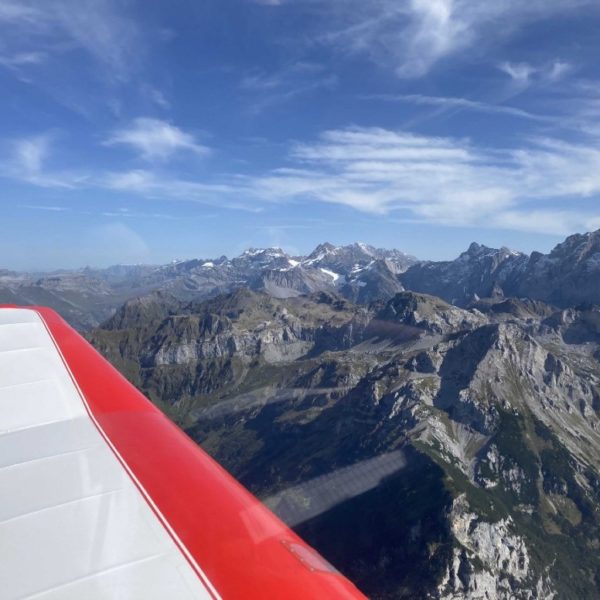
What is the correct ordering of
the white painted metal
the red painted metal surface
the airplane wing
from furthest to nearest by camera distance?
1. the red painted metal surface
2. the airplane wing
3. the white painted metal

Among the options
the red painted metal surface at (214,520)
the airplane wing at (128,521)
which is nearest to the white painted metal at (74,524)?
the airplane wing at (128,521)

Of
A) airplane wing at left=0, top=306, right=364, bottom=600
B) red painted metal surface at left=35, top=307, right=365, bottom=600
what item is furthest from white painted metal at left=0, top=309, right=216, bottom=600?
red painted metal surface at left=35, top=307, right=365, bottom=600

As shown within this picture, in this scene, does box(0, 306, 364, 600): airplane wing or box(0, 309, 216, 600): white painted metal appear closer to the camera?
box(0, 309, 216, 600): white painted metal

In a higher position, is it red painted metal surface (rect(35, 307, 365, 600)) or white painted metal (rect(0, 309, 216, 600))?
white painted metal (rect(0, 309, 216, 600))

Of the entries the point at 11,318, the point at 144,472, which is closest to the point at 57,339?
the point at 11,318

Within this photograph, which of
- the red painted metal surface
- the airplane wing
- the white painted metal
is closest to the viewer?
the white painted metal

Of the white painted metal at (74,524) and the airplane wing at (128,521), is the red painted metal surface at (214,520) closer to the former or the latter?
the airplane wing at (128,521)

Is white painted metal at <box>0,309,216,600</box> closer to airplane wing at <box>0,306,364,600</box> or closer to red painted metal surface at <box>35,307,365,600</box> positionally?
airplane wing at <box>0,306,364,600</box>
